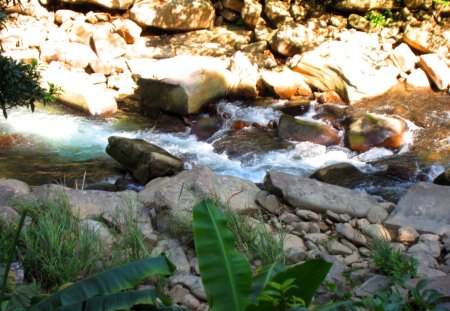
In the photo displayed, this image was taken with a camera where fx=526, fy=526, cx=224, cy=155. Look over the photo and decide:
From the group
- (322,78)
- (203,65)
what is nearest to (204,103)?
(203,65)

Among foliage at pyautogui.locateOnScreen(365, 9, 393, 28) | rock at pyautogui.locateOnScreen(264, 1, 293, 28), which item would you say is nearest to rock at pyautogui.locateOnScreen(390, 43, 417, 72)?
foliage at pyautogui.locateOnScreen(365, 9, 393, 28)

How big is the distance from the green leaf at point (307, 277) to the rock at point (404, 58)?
940 cm

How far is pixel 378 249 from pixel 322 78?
688 centimetres

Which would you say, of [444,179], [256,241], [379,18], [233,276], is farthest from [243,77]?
[233,276]

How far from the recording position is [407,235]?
453 cm

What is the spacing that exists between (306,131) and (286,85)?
7.04 feet

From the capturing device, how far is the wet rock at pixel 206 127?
29.1 feet

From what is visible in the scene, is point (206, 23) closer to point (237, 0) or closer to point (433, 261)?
point (237, 0)

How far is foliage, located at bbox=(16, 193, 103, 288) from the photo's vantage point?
11.9 ft

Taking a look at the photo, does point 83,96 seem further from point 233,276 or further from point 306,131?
point 233,276

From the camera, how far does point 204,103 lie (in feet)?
31.8

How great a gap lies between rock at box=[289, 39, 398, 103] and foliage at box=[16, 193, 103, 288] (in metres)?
6.95

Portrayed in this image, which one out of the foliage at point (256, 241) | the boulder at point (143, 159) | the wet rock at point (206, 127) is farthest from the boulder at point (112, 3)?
the foliage at point (256, 241)

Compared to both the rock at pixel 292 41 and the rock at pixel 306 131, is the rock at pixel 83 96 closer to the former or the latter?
the rock at pixel 306 131
